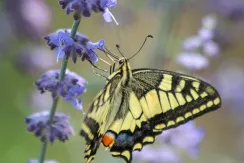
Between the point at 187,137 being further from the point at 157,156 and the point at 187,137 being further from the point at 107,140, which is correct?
the point at 107,140

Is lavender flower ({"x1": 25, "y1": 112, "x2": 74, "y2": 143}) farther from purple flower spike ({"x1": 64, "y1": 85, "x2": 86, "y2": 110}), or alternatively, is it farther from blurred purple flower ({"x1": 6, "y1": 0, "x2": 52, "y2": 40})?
blurred purple flower ({"x1": 6, "y1": 0, "x2": 52, "y2": 40})

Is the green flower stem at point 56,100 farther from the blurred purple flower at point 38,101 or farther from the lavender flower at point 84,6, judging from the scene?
the blurred purple flower at point 38,101

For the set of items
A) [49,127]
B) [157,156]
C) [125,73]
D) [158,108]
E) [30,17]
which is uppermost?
[30,17]

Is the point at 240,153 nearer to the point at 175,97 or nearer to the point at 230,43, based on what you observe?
the point at 230,43

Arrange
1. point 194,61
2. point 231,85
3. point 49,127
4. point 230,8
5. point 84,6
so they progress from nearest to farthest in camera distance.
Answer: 1. point 84,6
2. point 49,127
3. point 194,61
4. point 230,8
5. point 231,85

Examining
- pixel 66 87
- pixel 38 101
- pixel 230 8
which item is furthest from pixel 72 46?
pixel 230 8

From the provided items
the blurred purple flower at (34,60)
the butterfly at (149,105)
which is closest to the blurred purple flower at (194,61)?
the butterfly at (149,105)
